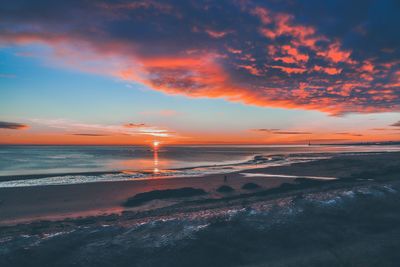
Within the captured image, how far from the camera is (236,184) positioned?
2617 cm

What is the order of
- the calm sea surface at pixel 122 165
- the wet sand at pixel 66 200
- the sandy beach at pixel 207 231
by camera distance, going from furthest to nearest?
the calm sea surface at pixel 122 165
the wet sand at pixel 66 200
the sandy beach at pixel 207 231

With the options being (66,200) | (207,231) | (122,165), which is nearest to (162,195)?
(66,200)

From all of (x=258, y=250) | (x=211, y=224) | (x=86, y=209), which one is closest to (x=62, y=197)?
(x=86, y=209)

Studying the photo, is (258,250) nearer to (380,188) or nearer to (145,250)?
(145,250)

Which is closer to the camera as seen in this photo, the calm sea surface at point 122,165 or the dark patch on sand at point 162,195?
the dark patch on sand at point 162,195

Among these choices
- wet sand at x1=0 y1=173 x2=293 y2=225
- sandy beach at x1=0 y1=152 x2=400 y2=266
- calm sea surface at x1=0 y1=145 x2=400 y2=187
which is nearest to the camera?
sandy beach at x1=0 y1=152 x2=400 y2=266

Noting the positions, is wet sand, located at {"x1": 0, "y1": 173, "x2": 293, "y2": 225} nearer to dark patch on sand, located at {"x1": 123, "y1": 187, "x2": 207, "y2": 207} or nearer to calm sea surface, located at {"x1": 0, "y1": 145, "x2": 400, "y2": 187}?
dark patch on sand, located at {"x1": 123, "y1": 187, "x2": 207, "y2": 207}

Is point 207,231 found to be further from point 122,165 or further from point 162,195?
point 122,165

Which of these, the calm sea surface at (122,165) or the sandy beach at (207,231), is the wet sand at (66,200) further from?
the calm sea surface at (122,165)

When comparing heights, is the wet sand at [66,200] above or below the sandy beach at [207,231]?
below

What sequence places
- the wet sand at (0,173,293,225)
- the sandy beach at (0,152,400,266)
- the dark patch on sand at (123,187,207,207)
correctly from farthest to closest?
the dark patch on sand at (123,187,207,207) → the wet sand at (0,173,293,225) → the sandy beach at (0,152,400,266)

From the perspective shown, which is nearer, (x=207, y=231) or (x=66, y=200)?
(x=207, y=231)

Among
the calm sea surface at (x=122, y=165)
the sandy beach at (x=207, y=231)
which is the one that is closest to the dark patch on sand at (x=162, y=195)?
the sandy beach at (x=207, y=231)

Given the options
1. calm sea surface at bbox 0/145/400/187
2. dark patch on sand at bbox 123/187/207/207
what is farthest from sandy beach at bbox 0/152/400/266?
calm sea surface at bbox 0/145/400/187
